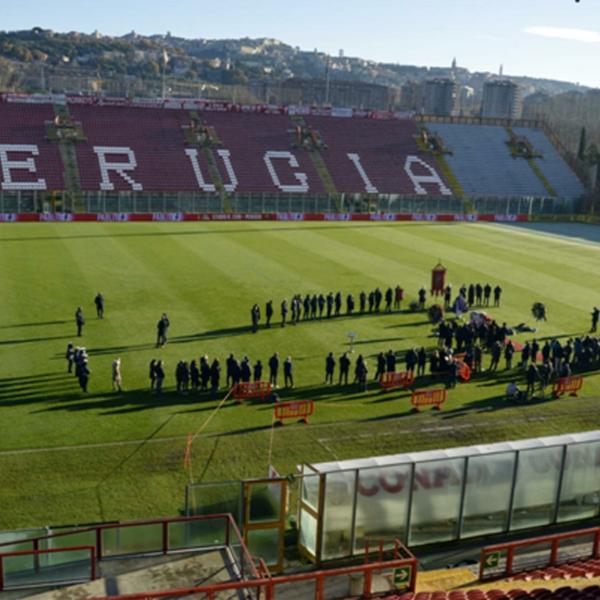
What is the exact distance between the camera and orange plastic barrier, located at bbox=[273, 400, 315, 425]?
20.8m

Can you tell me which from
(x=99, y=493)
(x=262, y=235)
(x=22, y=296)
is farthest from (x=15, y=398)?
(x=262, y=235)

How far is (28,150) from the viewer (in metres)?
60.8

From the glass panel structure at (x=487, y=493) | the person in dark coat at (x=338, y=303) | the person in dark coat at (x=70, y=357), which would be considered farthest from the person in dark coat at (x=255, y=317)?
the glass panel structure at (x=487, y=493)

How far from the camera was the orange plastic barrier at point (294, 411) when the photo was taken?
817 inches

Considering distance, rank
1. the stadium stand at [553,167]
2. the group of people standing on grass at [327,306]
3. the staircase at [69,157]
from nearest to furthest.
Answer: the group of people standing on grass at [327,306]
the staircase at [69,157]
the stadium stand at [553,167]

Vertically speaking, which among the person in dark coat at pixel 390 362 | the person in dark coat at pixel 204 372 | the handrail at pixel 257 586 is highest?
the handrail at pixel 257 586

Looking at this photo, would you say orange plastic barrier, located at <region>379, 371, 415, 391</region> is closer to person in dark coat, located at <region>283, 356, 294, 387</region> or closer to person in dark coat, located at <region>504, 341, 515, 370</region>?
person in dark coat, located at <region>283, 356, 294, 387</region>

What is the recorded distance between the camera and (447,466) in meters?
14.5

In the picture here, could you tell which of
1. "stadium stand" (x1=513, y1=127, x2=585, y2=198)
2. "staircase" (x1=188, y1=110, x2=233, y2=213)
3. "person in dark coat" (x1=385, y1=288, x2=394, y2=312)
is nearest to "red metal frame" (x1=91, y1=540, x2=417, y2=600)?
"person in dark coat" (x1=385, y1=288, x2=394, y2=312)

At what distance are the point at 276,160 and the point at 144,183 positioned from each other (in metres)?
12.8

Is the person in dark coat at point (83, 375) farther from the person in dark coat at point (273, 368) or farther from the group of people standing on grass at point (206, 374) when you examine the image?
the person in dark coat at point (273, 368)

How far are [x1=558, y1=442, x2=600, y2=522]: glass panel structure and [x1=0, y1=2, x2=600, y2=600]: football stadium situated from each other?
5 cm

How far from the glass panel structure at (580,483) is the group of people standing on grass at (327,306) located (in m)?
15.2

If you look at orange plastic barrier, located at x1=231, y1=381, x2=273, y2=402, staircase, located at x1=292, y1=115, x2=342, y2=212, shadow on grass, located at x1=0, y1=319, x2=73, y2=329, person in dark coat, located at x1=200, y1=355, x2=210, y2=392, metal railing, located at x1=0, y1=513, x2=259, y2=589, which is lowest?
shadow on grass, located at x1=0, y1=319, x2=73, y2=329
